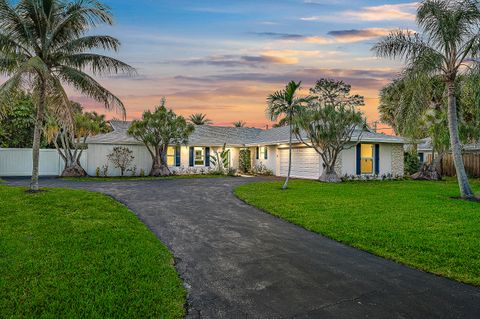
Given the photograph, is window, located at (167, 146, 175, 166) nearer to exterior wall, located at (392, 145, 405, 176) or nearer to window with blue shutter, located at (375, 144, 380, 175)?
window with blue shutter, located at (375, 144, 380, 175)

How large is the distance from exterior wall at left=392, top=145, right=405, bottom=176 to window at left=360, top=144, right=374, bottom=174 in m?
1.95

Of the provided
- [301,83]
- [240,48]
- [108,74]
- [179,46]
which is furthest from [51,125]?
[301,83]

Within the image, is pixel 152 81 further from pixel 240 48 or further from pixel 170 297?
pixel 170 297

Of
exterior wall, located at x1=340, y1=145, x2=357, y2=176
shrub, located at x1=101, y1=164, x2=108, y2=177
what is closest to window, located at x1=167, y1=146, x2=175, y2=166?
shrub, located at x1=101, y1=164, x2=108, y2=177

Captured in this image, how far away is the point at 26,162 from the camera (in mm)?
22141

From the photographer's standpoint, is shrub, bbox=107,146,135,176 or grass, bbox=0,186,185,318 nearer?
grass, bbox=0,186,185,318

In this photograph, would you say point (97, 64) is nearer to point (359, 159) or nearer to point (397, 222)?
point (397, 222)

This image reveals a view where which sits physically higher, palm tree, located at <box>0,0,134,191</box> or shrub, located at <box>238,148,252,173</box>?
palm tree, located at <box>0,0,134,191</box>

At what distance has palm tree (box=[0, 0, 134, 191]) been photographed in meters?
12.0

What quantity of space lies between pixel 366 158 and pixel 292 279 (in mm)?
18790

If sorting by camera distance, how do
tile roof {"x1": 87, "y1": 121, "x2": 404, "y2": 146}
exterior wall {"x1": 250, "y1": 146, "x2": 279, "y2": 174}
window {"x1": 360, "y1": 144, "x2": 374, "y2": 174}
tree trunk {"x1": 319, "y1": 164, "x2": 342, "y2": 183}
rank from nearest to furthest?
tree trunk {"x1": 319, "y1": 164, "x2": 342, "y2": 183}
window {"x1": 360, "y1": 144, "x2": 374, "y2": 174}
tile roof {"x1": 87, "y1": 121, "x2": 404, "y2": 146}
exterior wall {"x1": 250, "y1": 146, "x2": 279, "y2": 174}

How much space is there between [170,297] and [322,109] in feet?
52.6

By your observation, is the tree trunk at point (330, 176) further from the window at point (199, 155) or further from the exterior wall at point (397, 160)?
the window at point (199, 155)

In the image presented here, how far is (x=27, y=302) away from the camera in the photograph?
12.7 ft
